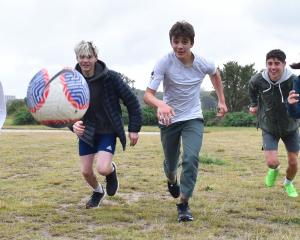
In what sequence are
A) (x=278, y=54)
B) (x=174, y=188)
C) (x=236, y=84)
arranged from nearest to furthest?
1. (x=278, y=54)
2. (x=174, y=188)
3. (x=236, y=84)

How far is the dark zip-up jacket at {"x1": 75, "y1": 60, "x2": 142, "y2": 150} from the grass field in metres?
0.99

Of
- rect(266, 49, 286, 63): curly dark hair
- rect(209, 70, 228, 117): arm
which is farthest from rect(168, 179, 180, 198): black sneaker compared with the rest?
rect(266, 49, 286, 63): curly dark hair

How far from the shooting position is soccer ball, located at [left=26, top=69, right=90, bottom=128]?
5680 millimetres

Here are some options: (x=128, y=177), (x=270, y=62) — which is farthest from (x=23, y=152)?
(x=270, y=62)

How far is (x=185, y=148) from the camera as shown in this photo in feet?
19.7

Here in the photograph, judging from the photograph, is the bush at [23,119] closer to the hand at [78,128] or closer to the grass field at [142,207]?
the grass field at [142,207]

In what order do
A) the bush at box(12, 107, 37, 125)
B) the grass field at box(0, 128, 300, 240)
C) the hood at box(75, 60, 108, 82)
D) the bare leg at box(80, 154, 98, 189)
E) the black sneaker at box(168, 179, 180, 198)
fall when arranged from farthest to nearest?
the bush at box(12, 107, 37, 125) → the black sneaker at box(168, 179, 180, 198) → the bare leg at box(80, 154, 98, 189) → the hood at box(75, 60, 108, 82) → the grass field at box(0, 128, 300, 240)

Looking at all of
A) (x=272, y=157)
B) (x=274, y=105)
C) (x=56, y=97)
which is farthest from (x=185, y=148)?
(x=272, y=157)

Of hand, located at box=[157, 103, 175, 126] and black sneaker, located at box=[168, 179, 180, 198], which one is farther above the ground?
hand, located at box=[157, 103, 175, 126]

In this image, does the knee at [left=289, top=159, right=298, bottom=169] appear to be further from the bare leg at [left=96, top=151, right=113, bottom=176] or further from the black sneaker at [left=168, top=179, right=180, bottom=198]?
the bare leg at [left=96, top=151, right=113, bottom=176]

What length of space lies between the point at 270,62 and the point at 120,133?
7.08 feet

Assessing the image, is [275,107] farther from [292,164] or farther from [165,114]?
[165,114]

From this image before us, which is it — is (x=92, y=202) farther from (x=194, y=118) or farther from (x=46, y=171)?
(x=46, y=171)

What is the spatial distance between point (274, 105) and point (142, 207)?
2.21m
